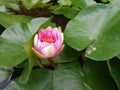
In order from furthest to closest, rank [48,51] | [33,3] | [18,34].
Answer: [33,3], [18,34], [48,51]

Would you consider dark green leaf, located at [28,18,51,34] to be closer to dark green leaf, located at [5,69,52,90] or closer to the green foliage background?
the green foliage background

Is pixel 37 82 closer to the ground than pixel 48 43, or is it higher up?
closer to the ground

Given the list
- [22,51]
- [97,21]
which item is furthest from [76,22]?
[22,51]

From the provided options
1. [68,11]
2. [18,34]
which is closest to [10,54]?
[18,34]

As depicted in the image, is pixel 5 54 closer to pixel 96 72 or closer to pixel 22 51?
pixel 22 51

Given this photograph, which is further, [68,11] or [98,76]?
[68,11]

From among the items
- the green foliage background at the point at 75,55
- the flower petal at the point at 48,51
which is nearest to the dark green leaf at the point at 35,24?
the green foliage background at the point at 75,55

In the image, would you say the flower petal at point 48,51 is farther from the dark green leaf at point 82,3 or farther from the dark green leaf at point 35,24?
the dark green leaf at point 82,3

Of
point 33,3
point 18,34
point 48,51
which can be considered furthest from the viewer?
point 33,3

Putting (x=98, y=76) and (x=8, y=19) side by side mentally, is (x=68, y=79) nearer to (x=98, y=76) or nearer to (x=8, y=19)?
(x=98, y=76)
